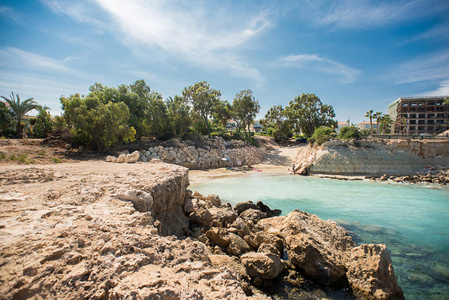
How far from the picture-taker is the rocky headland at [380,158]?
26.1m

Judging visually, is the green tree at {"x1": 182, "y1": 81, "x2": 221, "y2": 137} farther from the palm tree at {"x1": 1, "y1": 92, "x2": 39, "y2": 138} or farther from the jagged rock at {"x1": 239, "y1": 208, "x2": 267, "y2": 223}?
the jagged rock at {"x1": 239, "y1": 208, "x2": 267, "y2": 223}

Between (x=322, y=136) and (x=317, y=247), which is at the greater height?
(x=322, y=136)

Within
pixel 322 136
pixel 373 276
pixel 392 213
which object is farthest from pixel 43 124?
pixel 322 136

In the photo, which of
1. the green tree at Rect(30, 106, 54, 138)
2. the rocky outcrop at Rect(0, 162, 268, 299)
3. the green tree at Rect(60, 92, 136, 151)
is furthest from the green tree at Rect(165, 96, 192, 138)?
the rocky outcrop at Rect(0, 162, 268, 299)

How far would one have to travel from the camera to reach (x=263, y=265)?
5.46m

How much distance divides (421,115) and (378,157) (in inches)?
2084

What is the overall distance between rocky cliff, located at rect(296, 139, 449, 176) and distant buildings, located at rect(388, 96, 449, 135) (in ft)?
134

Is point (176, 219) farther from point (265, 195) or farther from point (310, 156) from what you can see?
point (310, 156)

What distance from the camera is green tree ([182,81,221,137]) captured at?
120 feet

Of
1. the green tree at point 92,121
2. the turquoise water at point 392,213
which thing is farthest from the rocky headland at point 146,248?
the green tree at point 92,121

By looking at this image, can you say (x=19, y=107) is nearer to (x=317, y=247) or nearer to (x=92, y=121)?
(x=92, y=121)

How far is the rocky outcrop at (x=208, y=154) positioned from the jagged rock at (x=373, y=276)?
19.6m

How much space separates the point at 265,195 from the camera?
16281mm

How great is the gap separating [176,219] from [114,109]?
16197mm
